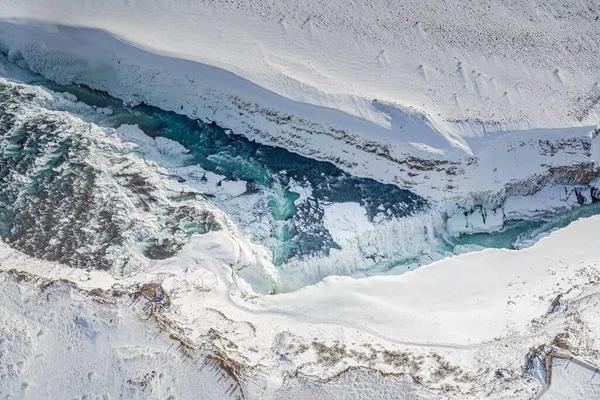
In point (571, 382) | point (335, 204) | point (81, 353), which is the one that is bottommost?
Result: point (81, 353)

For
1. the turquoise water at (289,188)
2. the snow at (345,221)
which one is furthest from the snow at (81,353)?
the snow at (345,221)

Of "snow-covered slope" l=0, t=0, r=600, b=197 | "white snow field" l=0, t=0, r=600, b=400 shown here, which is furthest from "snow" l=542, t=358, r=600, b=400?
"snow-covered slope" l=0, t=0, r=600, b=197

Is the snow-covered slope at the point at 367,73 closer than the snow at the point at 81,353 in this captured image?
No

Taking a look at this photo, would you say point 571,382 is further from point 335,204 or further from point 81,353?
point 81,353

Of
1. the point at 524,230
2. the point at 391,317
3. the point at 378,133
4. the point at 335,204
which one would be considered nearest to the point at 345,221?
the point at 335,204

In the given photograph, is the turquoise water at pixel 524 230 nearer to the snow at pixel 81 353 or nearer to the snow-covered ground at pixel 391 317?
the snow-covered ground at pixel 391 317
